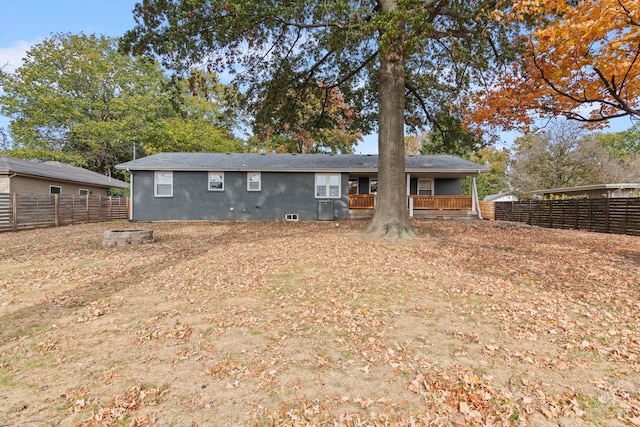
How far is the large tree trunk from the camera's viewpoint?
890 cm

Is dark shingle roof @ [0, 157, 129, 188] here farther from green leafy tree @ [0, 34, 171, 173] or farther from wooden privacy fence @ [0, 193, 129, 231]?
green leafy tree @ [0, 34, 171, 173]

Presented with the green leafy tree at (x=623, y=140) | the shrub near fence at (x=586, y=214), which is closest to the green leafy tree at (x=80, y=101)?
the shrub near fence at (x=586, y=214)

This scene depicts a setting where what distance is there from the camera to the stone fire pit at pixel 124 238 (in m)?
8.51

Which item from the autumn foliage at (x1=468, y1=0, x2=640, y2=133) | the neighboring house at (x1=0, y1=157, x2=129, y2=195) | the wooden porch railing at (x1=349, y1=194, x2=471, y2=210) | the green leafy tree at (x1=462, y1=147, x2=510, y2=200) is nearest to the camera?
the autumn foliage at (x1=468, y1=0, x2=640, y2=133)

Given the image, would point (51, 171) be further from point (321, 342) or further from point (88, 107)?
point (321, 342)

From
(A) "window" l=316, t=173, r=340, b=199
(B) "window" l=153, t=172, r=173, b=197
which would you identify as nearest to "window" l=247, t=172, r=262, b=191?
(A) "window" l=316, t=173, r=340, b=199

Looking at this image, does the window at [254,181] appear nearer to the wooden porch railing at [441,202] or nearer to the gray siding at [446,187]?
the wooden porch railing at [441,202]

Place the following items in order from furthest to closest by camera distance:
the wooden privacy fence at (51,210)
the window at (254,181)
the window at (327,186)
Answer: the window at (327,186), the window at (254,181), the wooden privacy fence at (51,210)

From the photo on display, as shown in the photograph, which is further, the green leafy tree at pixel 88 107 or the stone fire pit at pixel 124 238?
the green leafy tree at pixel 88 107

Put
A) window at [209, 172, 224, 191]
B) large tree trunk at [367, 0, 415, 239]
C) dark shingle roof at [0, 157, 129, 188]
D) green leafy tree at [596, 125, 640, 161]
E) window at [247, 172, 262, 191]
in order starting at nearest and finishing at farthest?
large tree trunk at [367, 0, 415, 239] → dark shingle roof at [0, 157, 129, 188] → window at [209, 172, 224, 191] → window at [247, 172, 262, 191] → green leafy tree at [596, 125, 640, 161]

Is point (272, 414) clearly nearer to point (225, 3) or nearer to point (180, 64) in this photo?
point (225, 3)

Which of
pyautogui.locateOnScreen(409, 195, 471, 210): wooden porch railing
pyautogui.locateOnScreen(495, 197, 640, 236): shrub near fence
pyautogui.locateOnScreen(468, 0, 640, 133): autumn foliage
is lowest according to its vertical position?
pyautogui.locateOnScreen(495, 197, 640, 236): shrub near fence

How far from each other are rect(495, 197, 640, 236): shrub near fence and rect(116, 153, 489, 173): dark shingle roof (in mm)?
4370

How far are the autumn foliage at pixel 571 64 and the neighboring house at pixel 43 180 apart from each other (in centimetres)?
2095
